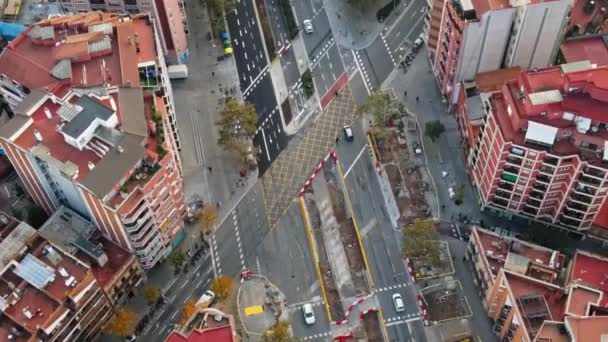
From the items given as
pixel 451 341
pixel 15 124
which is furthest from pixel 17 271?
pixel 451 341

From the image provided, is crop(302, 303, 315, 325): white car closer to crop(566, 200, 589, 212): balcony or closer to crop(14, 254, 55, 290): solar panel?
crop(14, 254, 55, 290): solar panel

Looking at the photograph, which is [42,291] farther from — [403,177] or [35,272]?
[403,177]

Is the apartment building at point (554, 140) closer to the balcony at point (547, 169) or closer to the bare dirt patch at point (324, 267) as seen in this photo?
the balcony at point (547, 169)

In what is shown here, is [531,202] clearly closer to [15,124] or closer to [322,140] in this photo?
[322,140]

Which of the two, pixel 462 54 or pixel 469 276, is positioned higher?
pixel 462 54

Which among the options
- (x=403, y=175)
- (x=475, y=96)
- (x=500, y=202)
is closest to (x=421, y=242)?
(x=500, y=202)

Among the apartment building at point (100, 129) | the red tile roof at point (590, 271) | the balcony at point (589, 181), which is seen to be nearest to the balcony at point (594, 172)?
the balcony at point (589, 181)
